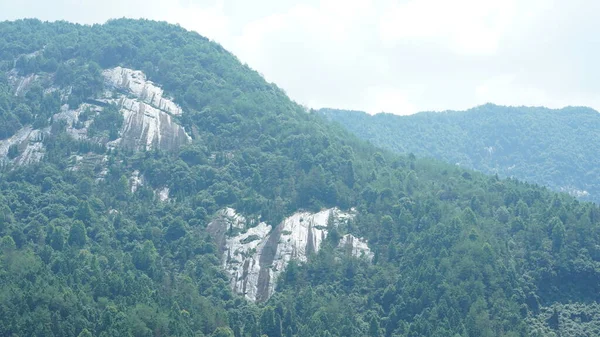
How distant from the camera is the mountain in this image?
464 feet

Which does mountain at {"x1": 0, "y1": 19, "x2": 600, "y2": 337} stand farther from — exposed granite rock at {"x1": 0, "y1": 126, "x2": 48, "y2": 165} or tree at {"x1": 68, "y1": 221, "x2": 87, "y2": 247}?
exposed granite rock at {"x1": 0, "y1": 126, "x2": 48, "y2": 165}

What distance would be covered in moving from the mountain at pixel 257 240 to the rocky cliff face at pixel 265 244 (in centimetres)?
33

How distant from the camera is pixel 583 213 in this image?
169 m

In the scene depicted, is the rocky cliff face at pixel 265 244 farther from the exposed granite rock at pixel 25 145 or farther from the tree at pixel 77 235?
the exposed granite rock at pixel 25 145

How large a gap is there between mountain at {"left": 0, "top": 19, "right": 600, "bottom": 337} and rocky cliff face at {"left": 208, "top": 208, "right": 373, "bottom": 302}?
0.33m

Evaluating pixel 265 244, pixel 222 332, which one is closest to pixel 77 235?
pixel 265 244

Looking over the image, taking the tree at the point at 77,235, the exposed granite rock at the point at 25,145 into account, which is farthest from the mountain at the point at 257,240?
the exposed granite rock at the point at 25,145

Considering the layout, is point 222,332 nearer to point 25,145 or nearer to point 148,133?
point 148,133

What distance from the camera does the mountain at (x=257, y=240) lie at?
141375 mm

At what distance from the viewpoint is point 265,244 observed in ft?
550

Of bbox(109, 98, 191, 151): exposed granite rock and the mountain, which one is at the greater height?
bbox(109, 98, 191, 151): exposed granite rock

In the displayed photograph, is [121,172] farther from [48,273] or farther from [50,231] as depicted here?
[48,273]

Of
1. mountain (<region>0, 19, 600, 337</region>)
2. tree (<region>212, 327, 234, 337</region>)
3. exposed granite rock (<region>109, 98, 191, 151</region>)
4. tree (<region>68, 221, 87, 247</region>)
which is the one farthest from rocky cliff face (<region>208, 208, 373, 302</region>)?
exposed granite rock (<region>109, 98, 191, 151</region>)

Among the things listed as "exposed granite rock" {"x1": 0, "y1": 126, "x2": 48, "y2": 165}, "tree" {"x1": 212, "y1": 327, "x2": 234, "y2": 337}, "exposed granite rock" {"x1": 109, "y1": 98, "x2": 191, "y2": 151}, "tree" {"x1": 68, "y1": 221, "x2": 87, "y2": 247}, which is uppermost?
"exposed granite rock" {"x1": 109, "y1": 98, "x2": 191, "y2": 151}
